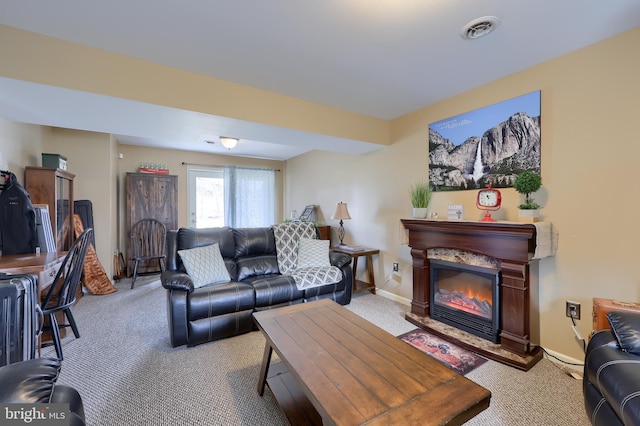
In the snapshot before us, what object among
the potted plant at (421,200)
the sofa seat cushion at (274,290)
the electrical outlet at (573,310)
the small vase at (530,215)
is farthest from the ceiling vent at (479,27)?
the sofa seat cushion at (274,290)

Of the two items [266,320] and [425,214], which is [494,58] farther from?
[266,320]

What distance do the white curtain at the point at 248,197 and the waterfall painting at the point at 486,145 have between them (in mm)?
3873

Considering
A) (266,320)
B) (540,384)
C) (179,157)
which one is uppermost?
(179,157)

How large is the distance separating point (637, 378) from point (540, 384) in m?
0.90

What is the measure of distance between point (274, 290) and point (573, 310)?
2.50 meters

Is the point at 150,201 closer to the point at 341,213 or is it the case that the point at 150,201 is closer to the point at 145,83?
the point at 145,83

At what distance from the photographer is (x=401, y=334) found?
2.51 m

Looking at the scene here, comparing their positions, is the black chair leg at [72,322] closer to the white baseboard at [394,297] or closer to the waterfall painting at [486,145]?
the white baseboard at [394,297]

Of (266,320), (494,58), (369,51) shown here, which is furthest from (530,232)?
(266,320)

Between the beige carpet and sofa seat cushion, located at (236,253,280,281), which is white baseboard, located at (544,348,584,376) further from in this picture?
sofa seat cushion, located at (236,253,280,281)

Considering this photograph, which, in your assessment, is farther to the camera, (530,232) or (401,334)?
(401,334)

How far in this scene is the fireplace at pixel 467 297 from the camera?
2256 mm

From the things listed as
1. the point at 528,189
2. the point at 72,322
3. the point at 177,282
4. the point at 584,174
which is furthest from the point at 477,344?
the point at 72,322

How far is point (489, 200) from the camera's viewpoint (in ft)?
7.42
